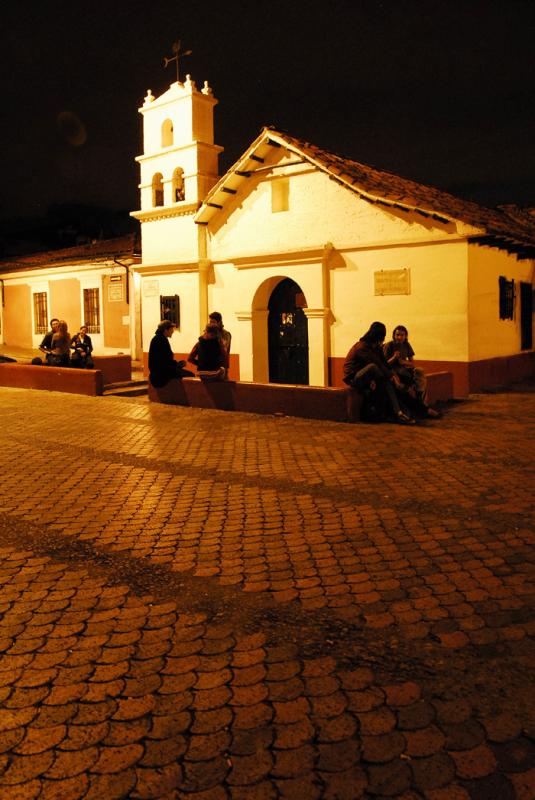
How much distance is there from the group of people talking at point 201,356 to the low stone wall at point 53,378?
2199 millimetres

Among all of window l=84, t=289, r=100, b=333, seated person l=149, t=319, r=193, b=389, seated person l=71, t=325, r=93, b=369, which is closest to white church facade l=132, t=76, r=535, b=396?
seated person l=71, t=325, r=93, b=369

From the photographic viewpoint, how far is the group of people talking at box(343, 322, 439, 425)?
989 centimetres

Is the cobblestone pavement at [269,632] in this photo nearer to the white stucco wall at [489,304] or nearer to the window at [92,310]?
the white stucco wall at [489,304]

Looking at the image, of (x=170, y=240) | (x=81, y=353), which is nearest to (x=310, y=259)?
(x=170, y=240)

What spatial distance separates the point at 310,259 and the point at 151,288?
5130 millimetres

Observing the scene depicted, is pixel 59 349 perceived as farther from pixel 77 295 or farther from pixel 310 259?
pixel 77 295

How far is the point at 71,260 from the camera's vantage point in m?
24.4

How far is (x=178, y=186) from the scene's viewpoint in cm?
1748

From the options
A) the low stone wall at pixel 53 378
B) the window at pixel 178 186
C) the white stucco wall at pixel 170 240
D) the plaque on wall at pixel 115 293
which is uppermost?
the window at pixel 178 186

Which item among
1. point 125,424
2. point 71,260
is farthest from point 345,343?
point 71,260

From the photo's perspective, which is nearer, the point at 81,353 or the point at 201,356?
the point at 201,356

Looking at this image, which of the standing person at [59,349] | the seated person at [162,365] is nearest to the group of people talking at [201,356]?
the seated person at [162,365]

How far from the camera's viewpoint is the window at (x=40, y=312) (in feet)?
86.5

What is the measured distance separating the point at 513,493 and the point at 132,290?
58.2ft
